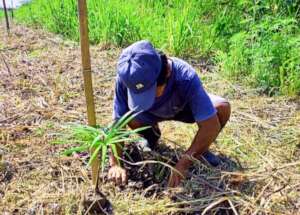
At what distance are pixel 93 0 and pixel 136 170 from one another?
11.5 feet

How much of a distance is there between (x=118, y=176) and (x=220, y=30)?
8.05 ft

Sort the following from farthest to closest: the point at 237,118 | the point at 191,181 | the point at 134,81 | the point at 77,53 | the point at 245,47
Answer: the point at 77,53
the point at 245,47
the point at 237,118
the point at 191,181
the point at 134,81

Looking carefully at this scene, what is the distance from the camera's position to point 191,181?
6.51ft

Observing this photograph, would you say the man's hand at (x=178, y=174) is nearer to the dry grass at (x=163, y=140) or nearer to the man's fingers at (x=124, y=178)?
the dry grass at (x=163, y=140)

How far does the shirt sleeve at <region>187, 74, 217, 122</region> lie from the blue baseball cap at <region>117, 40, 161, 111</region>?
182mm

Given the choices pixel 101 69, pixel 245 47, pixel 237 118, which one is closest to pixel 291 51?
pixel 245 47

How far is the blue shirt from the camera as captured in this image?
6.38ft

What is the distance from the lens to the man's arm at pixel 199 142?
1.95 meters

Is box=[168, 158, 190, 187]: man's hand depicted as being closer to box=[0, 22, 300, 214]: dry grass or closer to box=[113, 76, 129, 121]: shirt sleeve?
box=[0, 22, 300, 214]: dry grass

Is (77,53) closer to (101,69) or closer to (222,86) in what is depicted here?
(101,69)

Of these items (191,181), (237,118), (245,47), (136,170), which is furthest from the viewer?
(245,47)

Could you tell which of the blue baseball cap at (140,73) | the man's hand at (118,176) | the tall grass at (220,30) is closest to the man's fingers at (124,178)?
the man's hand at (118,176)

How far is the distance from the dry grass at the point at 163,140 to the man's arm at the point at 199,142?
0.06m

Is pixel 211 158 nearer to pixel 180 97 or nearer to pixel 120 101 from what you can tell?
pixel 180 97
